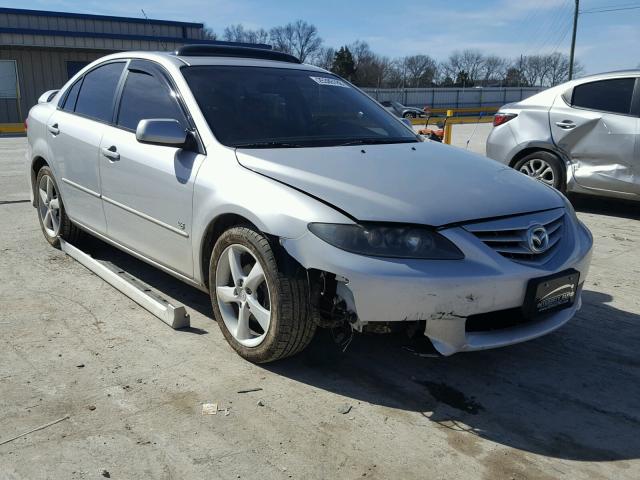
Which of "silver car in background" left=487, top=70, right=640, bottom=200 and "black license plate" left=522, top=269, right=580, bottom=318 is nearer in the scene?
"black license plate" left=522, top=269, right=580, bottom=318

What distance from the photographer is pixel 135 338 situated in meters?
3.69

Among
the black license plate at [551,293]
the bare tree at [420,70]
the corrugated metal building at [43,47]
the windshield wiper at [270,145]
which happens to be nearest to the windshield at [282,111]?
the windshield wiper at [270,145]

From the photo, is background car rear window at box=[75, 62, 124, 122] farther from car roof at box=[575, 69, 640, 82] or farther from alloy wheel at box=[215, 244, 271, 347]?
car roof at box=[575, 69, 640, 82]

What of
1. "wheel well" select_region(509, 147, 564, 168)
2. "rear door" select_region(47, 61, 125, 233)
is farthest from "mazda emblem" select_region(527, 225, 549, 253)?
"wheel well" select_region(509, 147, 564, 168)

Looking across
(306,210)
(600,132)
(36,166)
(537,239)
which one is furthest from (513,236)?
(600,132)

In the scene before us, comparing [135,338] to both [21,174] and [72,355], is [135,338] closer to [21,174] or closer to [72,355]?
[72,355]

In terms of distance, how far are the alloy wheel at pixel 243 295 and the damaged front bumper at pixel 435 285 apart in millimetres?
415

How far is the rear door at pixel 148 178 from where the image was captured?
3590 mm

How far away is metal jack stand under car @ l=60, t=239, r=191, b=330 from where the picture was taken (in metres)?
3.80

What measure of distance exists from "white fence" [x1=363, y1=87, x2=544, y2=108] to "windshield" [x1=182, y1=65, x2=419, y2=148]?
34365mm

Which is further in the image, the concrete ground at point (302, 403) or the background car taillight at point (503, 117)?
the background car taillight at point (503, 117)

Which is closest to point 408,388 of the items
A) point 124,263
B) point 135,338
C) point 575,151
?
point 135,338

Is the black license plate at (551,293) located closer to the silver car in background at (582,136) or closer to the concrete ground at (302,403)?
the concrete ground at (302,403)

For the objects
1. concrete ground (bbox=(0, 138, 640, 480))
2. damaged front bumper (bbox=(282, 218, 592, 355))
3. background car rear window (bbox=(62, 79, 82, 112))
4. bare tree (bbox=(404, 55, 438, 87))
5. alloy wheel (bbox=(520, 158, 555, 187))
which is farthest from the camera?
bare tree (bbox=(404, 55, 438, 87))
